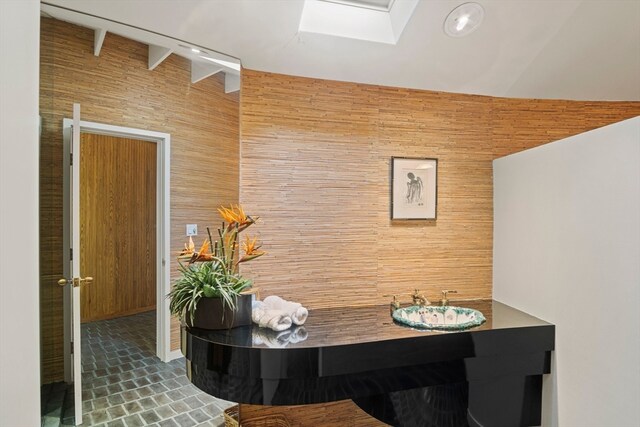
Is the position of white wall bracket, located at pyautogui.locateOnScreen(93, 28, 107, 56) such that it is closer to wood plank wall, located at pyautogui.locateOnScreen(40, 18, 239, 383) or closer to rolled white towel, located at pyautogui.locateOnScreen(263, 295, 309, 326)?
wood plank wall, located at pyautogui.locateOnScreen(40, 18, 239, 383)

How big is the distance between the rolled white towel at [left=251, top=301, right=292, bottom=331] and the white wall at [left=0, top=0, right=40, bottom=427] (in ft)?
4.07

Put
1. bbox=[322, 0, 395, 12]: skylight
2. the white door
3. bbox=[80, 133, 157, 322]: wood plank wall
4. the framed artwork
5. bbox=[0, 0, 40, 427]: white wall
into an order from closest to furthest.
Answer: bbox=[0, 0, 40, 427]: white wall → the white door → bbox=[322, 0, 395, 12]: skylight → bbox=[80, 133, 157, 322]: wood plank wall → the framed artwork

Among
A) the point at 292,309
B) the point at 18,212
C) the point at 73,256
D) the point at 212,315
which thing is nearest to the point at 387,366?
the point at 292,309

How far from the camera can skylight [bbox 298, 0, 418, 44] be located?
6.59 ft

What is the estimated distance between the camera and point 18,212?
538 millimetres

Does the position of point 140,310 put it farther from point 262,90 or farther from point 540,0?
point 540,0

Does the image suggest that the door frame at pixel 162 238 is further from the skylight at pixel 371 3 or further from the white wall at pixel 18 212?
the white wall at pixel 18 212

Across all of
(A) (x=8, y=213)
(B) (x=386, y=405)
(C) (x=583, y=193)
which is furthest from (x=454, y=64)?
(A) (x=8, y=213)

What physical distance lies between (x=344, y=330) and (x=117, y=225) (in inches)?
75.7

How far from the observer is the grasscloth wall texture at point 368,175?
7.47 feet

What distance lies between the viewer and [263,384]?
163cm

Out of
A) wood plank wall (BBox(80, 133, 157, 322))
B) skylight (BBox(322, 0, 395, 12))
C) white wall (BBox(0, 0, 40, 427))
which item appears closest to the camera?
white wall (BBox(0, 0, 40, 427))

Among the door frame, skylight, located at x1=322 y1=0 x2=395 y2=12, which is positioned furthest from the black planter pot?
skylight, located at x1=322 y1=0 x2=395 y2=12

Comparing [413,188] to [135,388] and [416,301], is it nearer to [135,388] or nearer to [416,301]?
[416,301]
